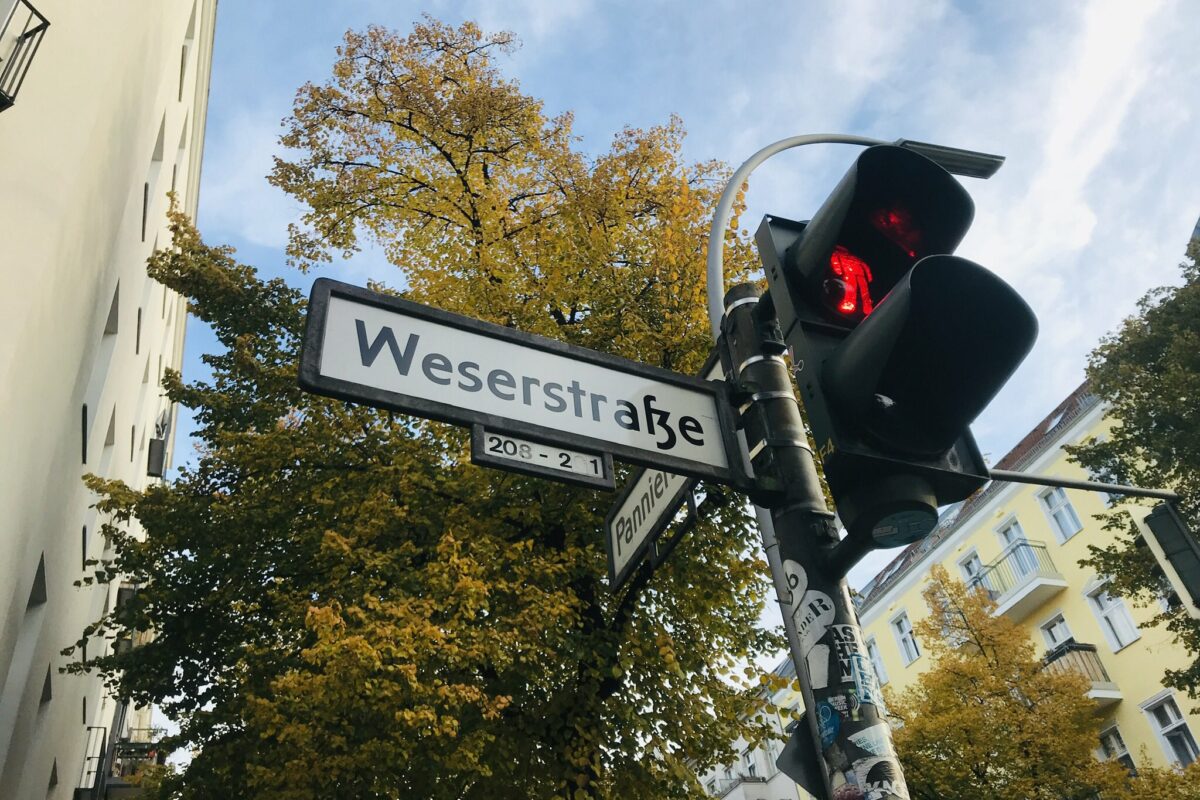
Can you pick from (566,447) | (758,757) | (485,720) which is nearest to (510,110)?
(485,720)

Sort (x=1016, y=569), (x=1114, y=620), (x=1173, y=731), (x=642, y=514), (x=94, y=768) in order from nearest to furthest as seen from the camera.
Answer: (x=642, y=514) → (x=94, y=768) → (x=1173, y=731) → (x=1114, y=620) → (x=1016, y=569)

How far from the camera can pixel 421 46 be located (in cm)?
1609

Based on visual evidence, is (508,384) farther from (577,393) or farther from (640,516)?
(640,516)

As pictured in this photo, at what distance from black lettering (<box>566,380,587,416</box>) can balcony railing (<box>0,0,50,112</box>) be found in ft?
20.9

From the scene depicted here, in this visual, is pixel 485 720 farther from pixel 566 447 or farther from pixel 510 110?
pixel 510 110

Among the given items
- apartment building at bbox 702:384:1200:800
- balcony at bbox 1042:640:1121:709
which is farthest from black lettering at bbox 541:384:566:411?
balcony at bbox 1042:640:1121:709

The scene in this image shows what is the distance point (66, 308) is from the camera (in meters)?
9.79

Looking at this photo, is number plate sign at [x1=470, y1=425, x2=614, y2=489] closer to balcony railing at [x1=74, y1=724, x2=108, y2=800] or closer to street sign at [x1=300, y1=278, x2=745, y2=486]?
street sign at [x1=300, y1=278, x2=745, y2=486]

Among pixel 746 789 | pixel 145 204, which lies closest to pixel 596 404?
pixel 145 204

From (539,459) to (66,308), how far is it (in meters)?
9.05

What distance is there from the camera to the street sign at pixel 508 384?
8.98ft

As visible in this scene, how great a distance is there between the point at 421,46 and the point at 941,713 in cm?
1704

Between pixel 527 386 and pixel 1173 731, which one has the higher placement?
pixel 1173 731

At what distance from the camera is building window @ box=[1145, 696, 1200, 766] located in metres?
22.2
